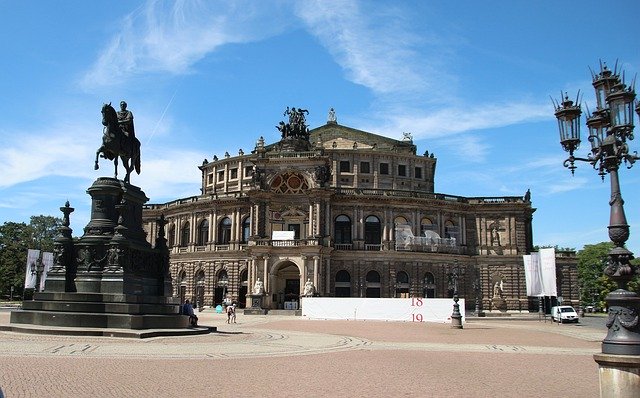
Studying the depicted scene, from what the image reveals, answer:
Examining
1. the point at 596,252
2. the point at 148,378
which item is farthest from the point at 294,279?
the point at 596,252

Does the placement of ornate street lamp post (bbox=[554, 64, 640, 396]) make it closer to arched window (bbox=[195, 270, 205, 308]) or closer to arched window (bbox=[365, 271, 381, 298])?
arched window (bbox=[365, 271, 381, 298])

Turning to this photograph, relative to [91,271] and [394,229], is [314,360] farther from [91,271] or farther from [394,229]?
[394,229]

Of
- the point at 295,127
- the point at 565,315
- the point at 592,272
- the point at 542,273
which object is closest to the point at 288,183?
the point at 295,127

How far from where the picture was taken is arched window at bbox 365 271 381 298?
68.9 meters

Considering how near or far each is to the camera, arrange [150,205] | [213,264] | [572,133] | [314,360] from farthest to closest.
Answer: [150,205], [213,264], [314,360], [572,133]

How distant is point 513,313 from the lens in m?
70.1

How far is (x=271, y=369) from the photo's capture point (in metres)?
14.9

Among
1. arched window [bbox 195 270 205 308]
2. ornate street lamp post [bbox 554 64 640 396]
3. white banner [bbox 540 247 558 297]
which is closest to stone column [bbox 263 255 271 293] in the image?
arched window [bbox 195 270 205 308]

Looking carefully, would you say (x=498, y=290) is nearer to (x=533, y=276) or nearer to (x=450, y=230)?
(x=450, y=230)

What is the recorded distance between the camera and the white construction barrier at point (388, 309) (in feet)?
162

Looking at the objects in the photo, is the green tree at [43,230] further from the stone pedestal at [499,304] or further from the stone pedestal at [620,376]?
the stone pedestal at [620,376]

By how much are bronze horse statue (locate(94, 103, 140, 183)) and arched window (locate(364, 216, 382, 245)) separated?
153 feet

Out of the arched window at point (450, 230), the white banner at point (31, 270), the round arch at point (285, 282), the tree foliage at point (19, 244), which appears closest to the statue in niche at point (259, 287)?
the round arch at point (285, 282)

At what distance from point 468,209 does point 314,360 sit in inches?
2391
